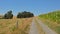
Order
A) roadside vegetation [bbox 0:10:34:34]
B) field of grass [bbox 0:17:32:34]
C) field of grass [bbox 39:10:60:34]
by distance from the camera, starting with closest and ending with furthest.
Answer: field of grass [bbox 0:17:32:34]
roadside vegetation [bbox 0:10:34:34]
field of grass [bbox 39:10:60:34]

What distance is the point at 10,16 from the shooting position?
351ft

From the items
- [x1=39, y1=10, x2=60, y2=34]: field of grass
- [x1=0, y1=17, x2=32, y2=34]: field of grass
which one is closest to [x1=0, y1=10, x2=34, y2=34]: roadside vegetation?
[x1=0, y1=17, x2=32, y2=34]: field of grass

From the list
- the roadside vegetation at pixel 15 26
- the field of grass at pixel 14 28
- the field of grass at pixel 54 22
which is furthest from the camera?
the field of grass at pixel 54 22

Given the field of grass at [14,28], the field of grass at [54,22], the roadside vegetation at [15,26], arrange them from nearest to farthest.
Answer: the field of grass at [14,28] → the roadside vegetation at [15,26] → the field of grass at [54,22]

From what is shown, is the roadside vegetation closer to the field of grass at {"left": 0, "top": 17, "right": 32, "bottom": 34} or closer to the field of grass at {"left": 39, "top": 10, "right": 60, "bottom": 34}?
the field of grass at {"left": 0, "top": 17, "right": 32, "bottom": 34}

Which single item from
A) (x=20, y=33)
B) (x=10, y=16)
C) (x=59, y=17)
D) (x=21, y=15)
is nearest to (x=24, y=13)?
(x=21, y=15)

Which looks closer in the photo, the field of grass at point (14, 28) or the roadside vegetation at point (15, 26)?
the field of grass at point (14, 28)

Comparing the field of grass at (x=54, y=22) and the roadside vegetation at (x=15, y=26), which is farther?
the field of grass at (x=54, y=22)

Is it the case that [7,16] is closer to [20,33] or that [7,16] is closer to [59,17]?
[59,17]

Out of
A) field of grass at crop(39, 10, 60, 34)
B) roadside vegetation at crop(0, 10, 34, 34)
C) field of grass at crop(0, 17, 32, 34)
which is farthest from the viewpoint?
field of grass at crop(39, 10, 60, 34)

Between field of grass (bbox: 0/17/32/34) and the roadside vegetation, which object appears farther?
Answer: the roadside vegetation

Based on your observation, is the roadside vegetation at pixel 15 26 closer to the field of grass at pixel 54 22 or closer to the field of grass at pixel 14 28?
the field of grass at pixel 14 28

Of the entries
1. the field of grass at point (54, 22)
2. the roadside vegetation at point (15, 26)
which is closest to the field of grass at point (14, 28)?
the roadside vegetation at point (15, 26)

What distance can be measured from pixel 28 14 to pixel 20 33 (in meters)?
124
